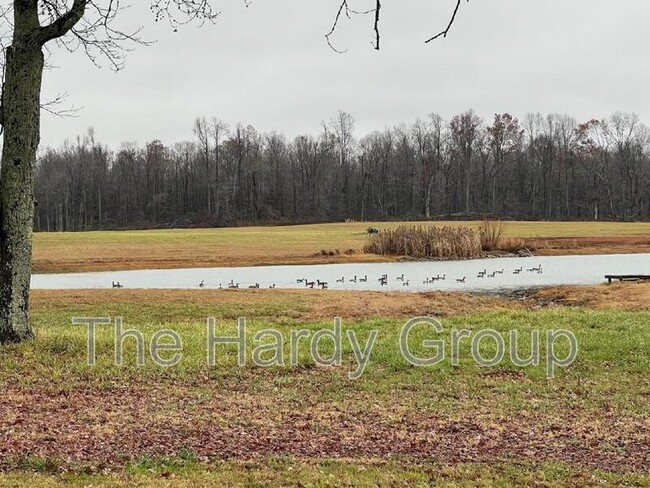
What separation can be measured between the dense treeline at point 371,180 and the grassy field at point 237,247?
3464 cm

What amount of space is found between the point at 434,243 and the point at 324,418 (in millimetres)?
34347

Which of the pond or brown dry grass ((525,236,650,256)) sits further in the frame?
brown dry grass ((525,236,650,256))

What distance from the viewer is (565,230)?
6325cm

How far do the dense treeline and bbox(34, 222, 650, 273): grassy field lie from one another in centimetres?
3464

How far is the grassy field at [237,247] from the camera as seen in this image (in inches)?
1540

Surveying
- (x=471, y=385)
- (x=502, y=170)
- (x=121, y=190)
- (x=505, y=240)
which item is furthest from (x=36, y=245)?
(x=502, y=170)

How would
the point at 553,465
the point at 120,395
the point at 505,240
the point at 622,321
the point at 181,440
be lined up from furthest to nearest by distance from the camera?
the point at 505,240 → the point at 622,321 → the point at 120,395 → the point at 181,440 → the point at 553,465

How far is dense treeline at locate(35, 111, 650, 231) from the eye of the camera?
325 feet

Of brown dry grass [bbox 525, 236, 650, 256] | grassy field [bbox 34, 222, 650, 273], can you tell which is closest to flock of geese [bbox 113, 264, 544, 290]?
grassy field [bbox 34, 222, 650, 273]

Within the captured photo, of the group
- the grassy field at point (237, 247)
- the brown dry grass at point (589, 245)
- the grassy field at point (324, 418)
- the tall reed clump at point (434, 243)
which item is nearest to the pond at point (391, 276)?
the tall reed clump at point (434, 243)

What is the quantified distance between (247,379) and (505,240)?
1583 inches

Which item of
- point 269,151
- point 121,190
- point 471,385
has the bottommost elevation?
point 471,385

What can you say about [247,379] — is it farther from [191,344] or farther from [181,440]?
[181,440]

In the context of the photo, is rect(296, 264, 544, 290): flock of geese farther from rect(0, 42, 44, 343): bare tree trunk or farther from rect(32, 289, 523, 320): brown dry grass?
rect(0, 42, 44, 343): bare tree trunk
